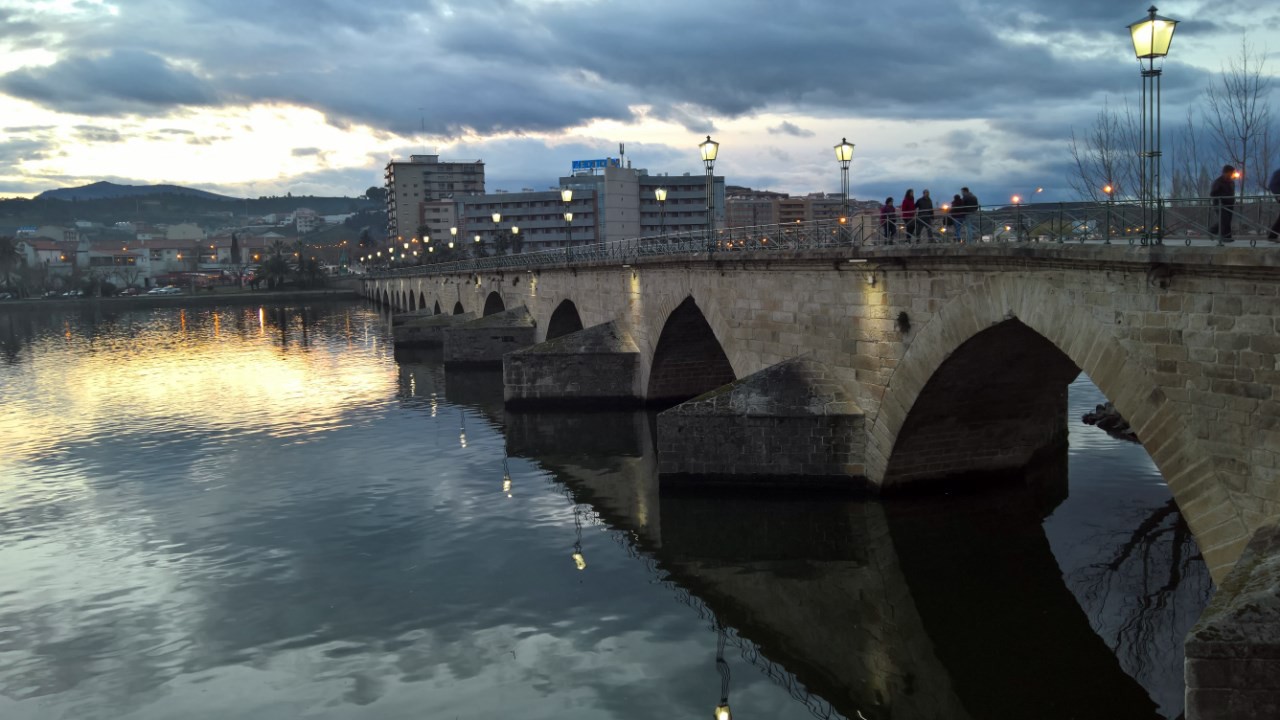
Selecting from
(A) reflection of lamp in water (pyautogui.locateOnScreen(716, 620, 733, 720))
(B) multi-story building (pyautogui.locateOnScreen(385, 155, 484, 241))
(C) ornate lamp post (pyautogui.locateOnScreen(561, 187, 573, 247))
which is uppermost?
(B) multi-story building (pyautogui.locateOnScreen(385, 155, 484, 241))

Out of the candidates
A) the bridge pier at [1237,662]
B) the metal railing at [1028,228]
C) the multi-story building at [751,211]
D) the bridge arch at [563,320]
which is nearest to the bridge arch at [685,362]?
the metal railing at [1028,228]

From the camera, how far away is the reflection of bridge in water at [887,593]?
35.9 ft

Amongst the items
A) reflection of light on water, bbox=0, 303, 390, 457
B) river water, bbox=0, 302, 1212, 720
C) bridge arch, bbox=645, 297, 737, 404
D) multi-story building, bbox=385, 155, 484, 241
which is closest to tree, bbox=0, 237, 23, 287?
multi-story building, bbox=385, 155, 484, 241

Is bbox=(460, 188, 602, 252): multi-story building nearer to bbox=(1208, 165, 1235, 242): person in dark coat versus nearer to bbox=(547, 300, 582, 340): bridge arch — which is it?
bbox=(547, 300, 582, 340): bridge arch

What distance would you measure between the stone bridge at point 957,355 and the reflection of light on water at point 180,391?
8.27 metres

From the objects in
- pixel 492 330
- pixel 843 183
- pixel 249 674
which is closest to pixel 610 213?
pixel 492 330

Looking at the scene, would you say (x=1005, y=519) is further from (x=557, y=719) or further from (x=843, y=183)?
(x=557, y=719)

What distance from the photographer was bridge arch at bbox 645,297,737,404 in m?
27.4

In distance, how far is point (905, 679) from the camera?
11305 mm

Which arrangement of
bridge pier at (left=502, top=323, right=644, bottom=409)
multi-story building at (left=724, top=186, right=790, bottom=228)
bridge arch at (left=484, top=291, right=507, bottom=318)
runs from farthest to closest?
Answer: multi-story building at (left=724, top=186, right=790, bottom=228) → bridge arch at (left=484, top=291, right=507, bottom=318) → bridge pier at (left=502, top=323, right=644, bottom=409)

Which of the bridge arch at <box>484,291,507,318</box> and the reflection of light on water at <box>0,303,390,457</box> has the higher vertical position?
the bridge arch at <box>484,291,507,318</box>

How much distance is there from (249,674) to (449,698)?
2774 mm

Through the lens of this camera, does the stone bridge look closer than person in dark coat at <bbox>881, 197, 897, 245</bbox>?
Yes

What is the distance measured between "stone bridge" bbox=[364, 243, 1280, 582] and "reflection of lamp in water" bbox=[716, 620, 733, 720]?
541cm
